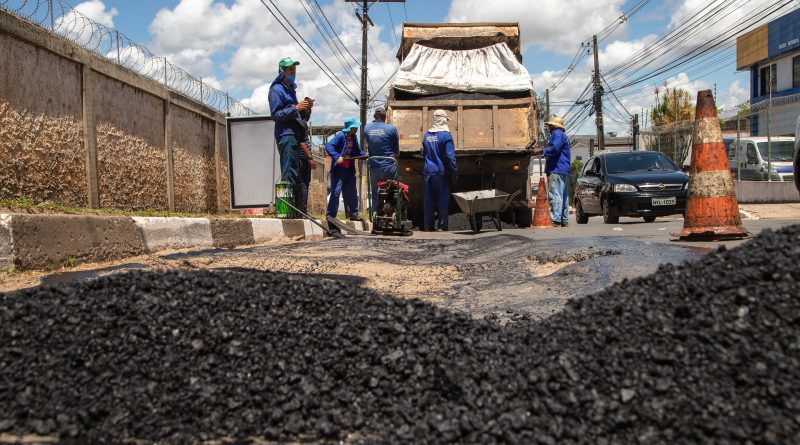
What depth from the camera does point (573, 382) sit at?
2.20m

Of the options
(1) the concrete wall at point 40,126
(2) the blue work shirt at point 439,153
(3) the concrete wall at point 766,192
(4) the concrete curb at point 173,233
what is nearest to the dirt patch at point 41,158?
(1) the concrete wall at point 40,126

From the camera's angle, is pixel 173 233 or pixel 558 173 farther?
pixel 558 173

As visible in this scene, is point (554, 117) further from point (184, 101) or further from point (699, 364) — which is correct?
point (699, 364)

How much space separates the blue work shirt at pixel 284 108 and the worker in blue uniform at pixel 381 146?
5.06ft

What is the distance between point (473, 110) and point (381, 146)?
1.79 meters

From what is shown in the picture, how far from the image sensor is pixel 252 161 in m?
12.8

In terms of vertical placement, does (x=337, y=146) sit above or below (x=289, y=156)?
above

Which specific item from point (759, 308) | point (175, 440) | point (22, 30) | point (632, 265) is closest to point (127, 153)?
point (22, 30)

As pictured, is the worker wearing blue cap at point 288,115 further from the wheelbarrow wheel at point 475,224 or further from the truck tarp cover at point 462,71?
the truck tarp cover at point 462,71

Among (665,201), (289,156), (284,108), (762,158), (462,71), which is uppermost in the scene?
(462,71)

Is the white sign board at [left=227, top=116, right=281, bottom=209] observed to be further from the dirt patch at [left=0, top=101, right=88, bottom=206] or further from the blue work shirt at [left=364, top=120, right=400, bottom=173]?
the dirt patch at [left=0, top=101, right=88, bottom=206]

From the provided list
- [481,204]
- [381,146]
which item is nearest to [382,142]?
[381,146]

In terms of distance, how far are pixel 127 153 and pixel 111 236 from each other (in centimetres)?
411

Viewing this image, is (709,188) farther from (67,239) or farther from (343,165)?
(343,165)
